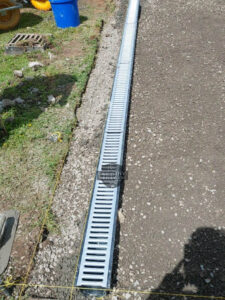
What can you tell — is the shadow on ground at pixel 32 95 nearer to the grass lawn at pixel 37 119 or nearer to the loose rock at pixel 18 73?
the grass lawn at pixel 37 119

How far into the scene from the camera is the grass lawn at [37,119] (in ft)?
9.96

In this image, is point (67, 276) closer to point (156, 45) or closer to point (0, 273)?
point (0, 273)

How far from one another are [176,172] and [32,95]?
11.1 ft

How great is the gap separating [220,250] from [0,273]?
2.48 metres

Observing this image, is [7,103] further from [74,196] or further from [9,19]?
[9,19]

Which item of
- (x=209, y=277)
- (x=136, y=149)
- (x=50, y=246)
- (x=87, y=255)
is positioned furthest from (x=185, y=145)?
(x=50, y=246)

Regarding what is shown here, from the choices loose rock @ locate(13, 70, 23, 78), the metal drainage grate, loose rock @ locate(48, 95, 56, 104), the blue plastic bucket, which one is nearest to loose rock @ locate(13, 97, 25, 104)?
loose rock @ locate(48, 95, 56, 104)

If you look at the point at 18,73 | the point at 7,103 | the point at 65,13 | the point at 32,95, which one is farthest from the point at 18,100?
the point at 65,13

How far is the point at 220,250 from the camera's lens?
99.9 inches

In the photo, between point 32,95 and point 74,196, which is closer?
point 74,196

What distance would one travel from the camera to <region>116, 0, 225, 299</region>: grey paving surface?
2.47 metres

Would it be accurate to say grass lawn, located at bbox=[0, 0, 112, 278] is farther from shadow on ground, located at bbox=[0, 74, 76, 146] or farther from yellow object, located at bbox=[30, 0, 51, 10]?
yellow object, located at bbox=[30, 0, 51, 10]

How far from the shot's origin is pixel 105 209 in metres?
2.95

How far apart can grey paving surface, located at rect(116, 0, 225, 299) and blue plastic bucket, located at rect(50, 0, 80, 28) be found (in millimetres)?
2389
